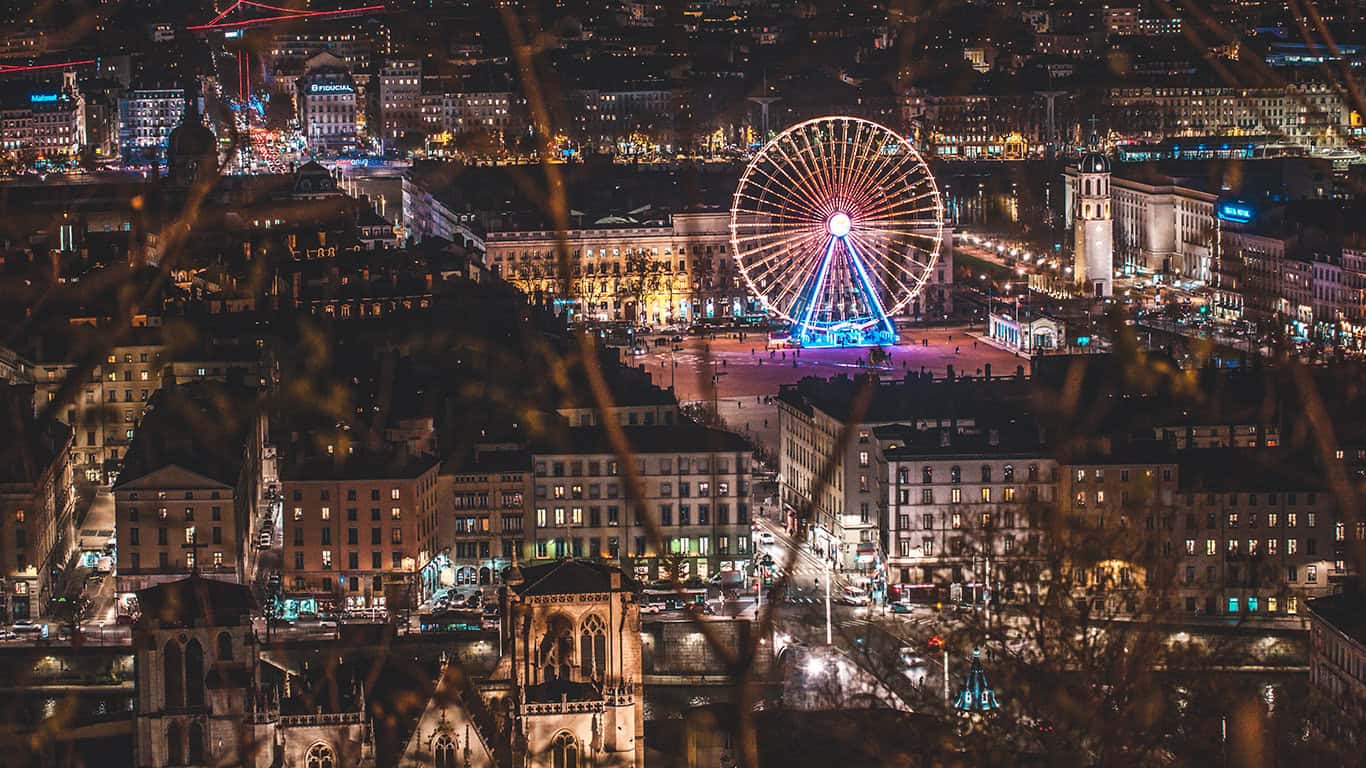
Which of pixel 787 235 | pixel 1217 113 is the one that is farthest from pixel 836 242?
pixel 1217 113

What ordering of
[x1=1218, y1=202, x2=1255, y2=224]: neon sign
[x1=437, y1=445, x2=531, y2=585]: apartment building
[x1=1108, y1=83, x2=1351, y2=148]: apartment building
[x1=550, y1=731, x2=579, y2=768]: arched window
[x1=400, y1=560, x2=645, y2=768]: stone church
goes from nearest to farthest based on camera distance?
[x1=400, y1=560, x2=645, y2=768]: stone church, [x1=550, y1=731, x2=579, y2=768]: arched window, [x1=437, y1=445, x2=531, y2=585]: apartment building, [x1=1218, y1=202, x2=1255, y2=224]: neon sign, [x1=1108, y1=83, x2=1351, y2=148]: apartment building

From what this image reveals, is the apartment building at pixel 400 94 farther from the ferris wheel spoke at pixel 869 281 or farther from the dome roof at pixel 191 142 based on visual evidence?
the ferris wheel spoke at pixel 869 281

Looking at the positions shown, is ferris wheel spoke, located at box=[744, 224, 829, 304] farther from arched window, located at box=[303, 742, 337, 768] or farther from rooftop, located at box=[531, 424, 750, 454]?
arched window, located at box=[303, 742, 337, 768]

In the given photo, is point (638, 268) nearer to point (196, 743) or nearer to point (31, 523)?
point (31, 523)

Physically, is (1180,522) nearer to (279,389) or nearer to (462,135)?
(279,389)

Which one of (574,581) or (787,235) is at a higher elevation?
(787,235)

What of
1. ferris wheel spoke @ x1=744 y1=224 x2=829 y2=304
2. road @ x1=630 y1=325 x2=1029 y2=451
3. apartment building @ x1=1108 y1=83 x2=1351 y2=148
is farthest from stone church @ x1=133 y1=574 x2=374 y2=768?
apartment building @ x1=1108 y1=83 x2=1351 y2=148
